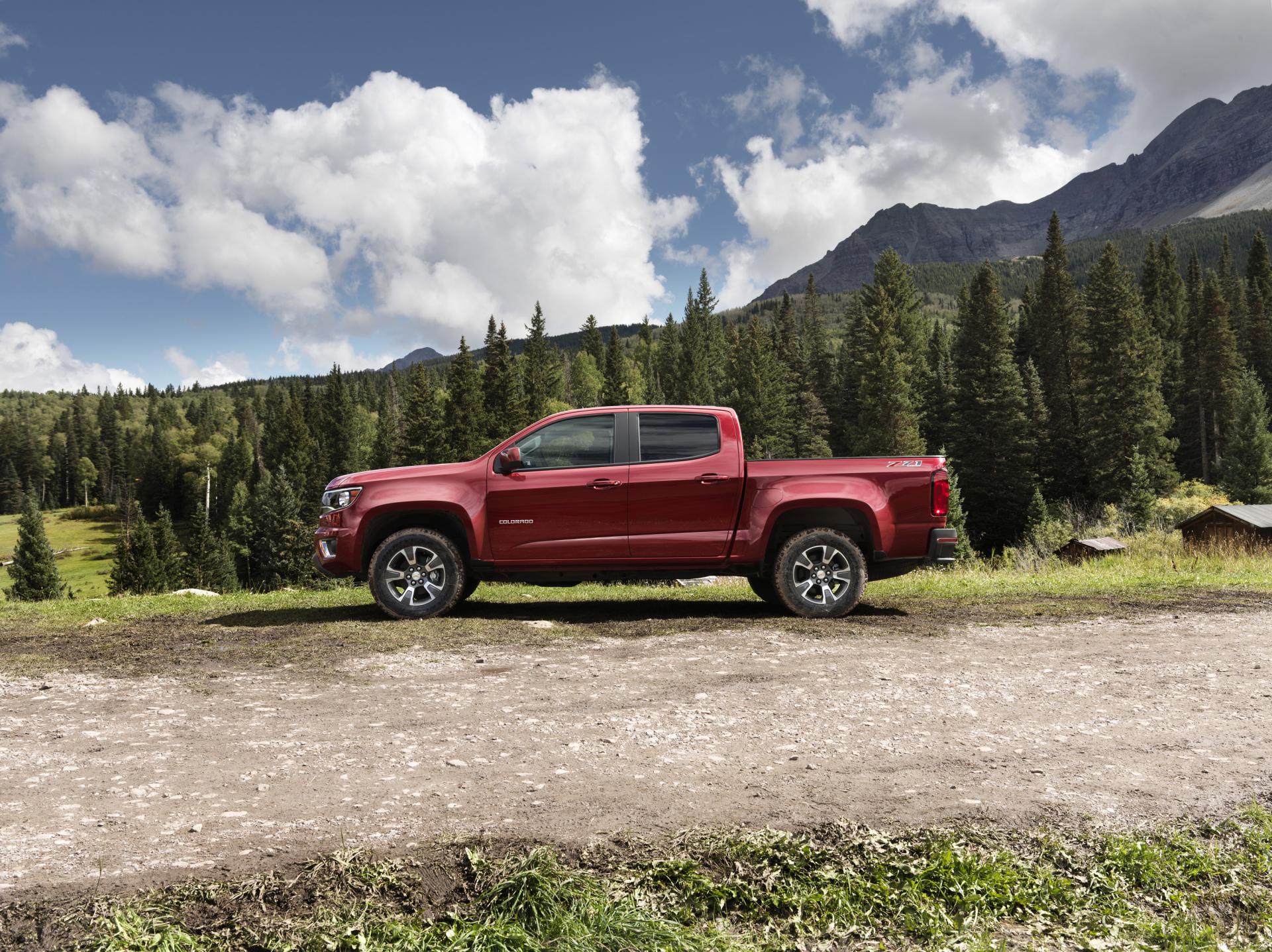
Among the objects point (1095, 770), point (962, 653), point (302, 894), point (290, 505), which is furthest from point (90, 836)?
point (290, 505)

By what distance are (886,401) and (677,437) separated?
165ft

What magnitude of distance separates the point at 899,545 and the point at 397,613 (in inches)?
211

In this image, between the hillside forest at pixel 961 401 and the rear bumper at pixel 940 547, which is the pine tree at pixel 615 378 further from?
the rear bumper at pixel 940 547

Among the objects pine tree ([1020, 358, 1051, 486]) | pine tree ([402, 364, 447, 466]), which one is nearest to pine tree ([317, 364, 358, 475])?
pine tree ([402, 364, 447, 466])

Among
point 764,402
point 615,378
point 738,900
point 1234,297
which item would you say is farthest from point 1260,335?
point 738,900

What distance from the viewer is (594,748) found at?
14.3 feet

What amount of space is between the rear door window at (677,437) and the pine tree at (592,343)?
358 feet

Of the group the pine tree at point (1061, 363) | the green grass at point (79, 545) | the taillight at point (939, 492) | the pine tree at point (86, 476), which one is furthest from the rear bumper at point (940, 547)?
the pine tree at point (86, 476)

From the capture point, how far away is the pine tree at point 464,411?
183 feet

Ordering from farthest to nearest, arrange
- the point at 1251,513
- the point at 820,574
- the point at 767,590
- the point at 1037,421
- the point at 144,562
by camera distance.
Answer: the point at 1037,421, the point at 144,562, the point at 1251,513, the point at 767,590, the point at 820,574

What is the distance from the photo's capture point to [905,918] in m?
2.79

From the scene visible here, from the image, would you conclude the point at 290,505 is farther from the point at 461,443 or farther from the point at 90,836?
the point at 90,836

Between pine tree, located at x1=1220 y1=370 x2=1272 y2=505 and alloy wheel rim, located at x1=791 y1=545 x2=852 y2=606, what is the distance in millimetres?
56287

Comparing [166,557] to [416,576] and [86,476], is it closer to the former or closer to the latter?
[416,576]
